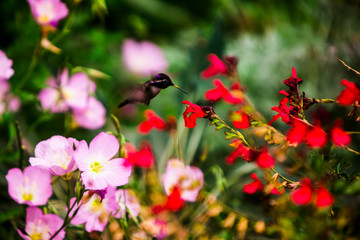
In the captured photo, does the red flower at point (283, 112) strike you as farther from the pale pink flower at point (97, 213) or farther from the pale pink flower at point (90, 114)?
the pale pink flower at point (90, 114)

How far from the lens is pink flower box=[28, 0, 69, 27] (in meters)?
0.59

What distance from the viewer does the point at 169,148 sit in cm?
76

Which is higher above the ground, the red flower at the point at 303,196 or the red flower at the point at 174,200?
the red flower at the point at 303,196

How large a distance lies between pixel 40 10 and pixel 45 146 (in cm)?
29

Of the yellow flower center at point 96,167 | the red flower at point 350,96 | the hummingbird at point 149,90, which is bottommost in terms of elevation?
the yellow flower center at point 96,167

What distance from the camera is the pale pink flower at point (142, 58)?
1442 millimetres

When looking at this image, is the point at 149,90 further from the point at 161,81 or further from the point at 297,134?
the point at 297,134

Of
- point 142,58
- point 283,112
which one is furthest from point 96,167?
point 142,58

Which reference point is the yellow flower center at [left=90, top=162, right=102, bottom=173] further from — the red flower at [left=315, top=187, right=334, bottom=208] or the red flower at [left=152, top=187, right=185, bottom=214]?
the red flower at [left=315, top=187, right=334, bottom=208]

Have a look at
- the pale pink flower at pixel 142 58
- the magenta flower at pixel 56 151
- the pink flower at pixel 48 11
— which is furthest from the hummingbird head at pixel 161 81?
the pale pink flower at pixel 142 58

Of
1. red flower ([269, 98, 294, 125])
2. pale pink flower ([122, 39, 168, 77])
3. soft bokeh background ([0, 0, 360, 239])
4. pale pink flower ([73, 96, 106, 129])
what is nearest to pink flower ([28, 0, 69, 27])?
soft bokeh background ([0, 0, 360, 239])

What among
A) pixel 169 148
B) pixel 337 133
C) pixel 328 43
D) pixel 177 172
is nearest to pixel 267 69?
pixel 328 43

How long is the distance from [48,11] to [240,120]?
0.40 m

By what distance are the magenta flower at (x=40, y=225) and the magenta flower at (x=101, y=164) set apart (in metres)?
0.09
